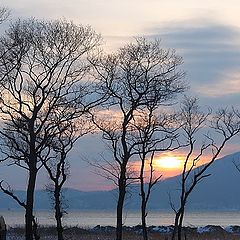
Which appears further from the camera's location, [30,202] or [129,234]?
[129,234]

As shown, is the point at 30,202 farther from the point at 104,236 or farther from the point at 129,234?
the point at 129,234

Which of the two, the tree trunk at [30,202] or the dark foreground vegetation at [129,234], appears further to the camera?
the dark foreground vegetation at [129,234]

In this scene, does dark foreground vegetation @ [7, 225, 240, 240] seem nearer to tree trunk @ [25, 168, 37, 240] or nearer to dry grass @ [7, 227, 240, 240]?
dry grass @ [7, 227, 240, 240]

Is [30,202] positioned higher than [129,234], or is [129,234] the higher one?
[129,234]

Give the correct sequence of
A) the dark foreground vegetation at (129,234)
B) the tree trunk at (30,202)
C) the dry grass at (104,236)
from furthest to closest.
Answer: the dark foreground vegetation at (129,234) → the dry grass at (104,236) → the tree trunk at (30,202)

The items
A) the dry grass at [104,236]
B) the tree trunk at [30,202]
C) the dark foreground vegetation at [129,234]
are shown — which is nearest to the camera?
the tree trunk at [30,202]

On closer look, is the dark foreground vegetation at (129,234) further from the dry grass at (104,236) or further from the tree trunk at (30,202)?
the tree trunk at (30,202)

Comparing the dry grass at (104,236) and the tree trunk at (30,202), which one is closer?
the tree trunk at (30,202)

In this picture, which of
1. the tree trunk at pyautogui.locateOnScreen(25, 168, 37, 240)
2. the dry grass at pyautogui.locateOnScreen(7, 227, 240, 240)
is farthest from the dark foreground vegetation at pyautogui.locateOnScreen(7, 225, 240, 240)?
the tree trunk at pyautogui.locateOnScreen(25, 168, 37, 240)

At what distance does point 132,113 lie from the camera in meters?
39.3

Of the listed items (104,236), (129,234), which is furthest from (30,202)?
(129,234)

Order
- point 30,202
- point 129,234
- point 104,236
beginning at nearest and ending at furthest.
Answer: point 30,202 → point 104,236 → point 129,234

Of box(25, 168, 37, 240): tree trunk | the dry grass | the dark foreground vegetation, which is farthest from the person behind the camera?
the dark foreground vegetation

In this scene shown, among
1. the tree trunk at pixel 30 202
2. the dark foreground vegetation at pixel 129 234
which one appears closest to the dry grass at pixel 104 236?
the dark foreground vegetation at pixel 129 234
